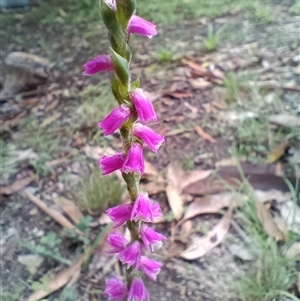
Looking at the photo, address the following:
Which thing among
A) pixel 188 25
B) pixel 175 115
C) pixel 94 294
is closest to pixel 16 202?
pixel 94 294

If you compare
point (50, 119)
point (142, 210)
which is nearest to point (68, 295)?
point (142, 210)

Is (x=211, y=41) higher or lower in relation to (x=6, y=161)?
higher

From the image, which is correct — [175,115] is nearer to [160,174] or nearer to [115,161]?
[160,174]

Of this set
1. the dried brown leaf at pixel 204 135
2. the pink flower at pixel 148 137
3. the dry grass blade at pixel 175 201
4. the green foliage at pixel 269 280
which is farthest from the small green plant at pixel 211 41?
the pink flower at pixel 148 137

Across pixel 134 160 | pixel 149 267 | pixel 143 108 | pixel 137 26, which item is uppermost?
pixel 137 26

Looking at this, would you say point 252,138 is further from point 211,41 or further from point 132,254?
point 132,254

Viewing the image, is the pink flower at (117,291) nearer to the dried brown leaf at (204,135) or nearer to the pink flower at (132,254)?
the pink flower at (132,254)
